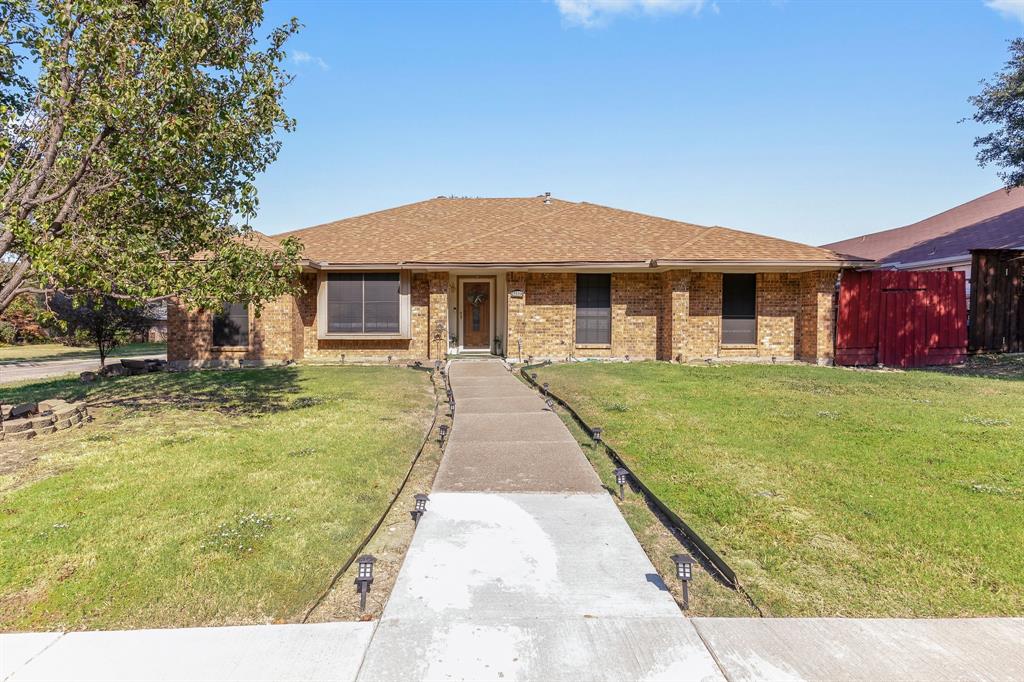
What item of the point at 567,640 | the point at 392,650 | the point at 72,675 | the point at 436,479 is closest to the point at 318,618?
the point at 392,650

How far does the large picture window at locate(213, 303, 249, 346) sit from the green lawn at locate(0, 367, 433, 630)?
5879mm

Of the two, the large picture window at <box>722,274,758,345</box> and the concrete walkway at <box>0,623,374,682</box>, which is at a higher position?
the large picture window at <box>722,274,758,345</box>

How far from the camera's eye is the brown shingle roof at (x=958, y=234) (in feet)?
72.4

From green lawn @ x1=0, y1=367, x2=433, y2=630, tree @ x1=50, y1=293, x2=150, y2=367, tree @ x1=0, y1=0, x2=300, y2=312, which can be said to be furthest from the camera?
tree @ x1=50, y1=293, x2=150, y2=367

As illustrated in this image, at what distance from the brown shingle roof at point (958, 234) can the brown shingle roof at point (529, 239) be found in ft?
40.7

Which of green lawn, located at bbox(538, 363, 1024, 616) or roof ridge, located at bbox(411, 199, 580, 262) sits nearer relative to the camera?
green lawn, located at bbox(538, 363, 1024, 616)

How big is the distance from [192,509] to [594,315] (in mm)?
12018

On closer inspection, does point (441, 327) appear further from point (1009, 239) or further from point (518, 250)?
point (1009, 239)

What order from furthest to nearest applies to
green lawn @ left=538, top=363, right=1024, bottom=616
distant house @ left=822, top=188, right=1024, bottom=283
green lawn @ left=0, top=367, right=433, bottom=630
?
distant house @ left=822, top=188, right=1024, bottom=283, green lawn @ left=538, top=363, right=1024, bottom=616, green lawn @ left=0, top=367, right=433, bottom=630

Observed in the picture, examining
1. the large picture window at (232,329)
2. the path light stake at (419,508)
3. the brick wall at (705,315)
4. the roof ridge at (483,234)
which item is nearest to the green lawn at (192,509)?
the path light stake at (419,508)

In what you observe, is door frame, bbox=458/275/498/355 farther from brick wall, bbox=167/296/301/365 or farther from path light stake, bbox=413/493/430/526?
path light stake, bbox=413/493/430/526

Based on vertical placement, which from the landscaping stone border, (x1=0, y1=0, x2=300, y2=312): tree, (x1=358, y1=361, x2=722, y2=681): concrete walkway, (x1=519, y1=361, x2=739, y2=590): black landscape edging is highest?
(x1=0, y1=0, x2=300, y2=312): tree

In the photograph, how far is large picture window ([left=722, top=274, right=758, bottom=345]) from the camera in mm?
14695

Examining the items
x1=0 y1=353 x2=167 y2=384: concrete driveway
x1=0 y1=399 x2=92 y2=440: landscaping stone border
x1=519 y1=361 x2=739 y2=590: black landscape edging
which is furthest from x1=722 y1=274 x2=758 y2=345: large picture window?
x1=0 y1=353 x2=167 y2=384: concrete driveway
